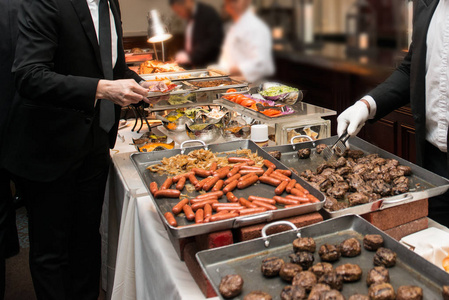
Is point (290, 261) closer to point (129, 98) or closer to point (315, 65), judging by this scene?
point (129, 98)

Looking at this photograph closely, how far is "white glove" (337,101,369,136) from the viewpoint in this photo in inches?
72.7

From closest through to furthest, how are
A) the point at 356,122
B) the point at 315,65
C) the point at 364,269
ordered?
1. the point at 364,269
2. the point at 356,122
3. the point at 315,65

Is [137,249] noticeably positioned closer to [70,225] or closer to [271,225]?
[70,225]

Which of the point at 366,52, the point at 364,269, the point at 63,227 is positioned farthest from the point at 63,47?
the point at 366,52

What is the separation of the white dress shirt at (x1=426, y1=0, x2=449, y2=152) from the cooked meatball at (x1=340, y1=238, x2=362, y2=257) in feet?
2.68

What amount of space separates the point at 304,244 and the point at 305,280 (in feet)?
0.44

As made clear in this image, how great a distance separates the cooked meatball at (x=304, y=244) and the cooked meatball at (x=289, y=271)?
0.26 ft

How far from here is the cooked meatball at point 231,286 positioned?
0.99m

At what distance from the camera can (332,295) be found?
3.13 feet

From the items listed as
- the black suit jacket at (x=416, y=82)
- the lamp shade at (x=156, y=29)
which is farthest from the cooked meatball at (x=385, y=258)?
the lamp shade at (x=156, y=29)

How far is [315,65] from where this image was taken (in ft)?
17.6

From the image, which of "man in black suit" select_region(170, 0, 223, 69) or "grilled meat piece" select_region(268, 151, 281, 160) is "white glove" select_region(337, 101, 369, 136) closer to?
"grilled meat piece" select_region(268, 151, 281, 160)

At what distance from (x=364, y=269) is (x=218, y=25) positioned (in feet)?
18.0

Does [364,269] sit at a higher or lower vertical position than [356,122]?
lower
